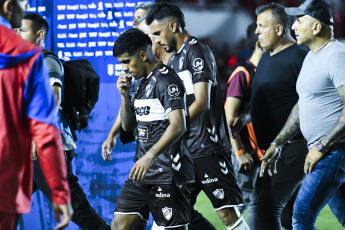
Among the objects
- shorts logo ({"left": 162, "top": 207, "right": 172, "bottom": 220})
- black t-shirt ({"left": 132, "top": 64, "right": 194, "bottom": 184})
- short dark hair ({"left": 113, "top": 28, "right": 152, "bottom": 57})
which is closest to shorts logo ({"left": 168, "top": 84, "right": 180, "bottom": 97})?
black t-shirt ({"left": 132, "top": 64, "right": 194, "bottom": 184})

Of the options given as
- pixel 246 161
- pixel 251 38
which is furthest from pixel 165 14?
pixel 251 38

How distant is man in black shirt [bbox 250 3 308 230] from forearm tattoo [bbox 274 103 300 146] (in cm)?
27

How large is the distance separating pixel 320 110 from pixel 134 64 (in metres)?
1.44

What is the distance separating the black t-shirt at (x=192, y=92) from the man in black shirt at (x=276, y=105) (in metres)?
0.42

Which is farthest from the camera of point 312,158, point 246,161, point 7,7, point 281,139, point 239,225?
point 246,161

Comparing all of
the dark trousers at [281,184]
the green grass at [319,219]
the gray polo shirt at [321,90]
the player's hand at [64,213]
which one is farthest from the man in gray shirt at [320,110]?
the green grass at [319,219]

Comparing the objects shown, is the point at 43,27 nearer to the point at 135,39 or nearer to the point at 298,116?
the point at 135,39

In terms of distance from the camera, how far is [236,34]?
73.3 ft

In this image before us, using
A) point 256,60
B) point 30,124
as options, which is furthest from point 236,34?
point 30,124

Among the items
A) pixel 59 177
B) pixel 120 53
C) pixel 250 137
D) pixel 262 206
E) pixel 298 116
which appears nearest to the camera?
pixel 59 177

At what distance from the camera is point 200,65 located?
5.45 metres

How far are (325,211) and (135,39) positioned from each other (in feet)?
15.7

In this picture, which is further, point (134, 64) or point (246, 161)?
point (246, 161)

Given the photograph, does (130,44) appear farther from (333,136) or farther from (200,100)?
(333,136)
